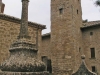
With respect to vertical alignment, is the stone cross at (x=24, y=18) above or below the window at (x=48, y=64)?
above

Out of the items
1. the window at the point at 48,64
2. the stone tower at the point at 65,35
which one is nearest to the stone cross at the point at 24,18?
the stone tower at the point at 65,35

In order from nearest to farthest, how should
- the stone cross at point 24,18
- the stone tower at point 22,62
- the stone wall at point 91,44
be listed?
the stone tower at point 22,62 < the stone cross at point 24,18 < the stone wall at point 91,44

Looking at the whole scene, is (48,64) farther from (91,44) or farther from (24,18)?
(24,18)

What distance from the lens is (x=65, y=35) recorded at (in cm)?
1609

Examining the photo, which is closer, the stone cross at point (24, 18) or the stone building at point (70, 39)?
the stone cross at point (24, 18)

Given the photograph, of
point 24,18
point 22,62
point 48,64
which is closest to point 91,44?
point 48,64

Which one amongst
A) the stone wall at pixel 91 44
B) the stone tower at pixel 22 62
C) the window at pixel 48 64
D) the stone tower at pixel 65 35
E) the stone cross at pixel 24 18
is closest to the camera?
the stone tower at pixel 22 62

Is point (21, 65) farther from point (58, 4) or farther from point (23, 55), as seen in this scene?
point (58, 4)

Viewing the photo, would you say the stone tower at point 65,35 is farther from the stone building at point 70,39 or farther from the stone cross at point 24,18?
the stone cross at point 24,18

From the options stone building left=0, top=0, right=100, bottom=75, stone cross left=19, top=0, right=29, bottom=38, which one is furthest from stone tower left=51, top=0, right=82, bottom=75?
stone cross left=19, top=0, right=29, bottom=38

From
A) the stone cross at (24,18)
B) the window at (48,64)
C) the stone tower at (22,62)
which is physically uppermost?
the stone cross at (24,18)

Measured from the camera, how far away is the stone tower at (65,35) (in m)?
15.5

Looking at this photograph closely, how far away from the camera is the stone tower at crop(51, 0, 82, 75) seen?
15539mm

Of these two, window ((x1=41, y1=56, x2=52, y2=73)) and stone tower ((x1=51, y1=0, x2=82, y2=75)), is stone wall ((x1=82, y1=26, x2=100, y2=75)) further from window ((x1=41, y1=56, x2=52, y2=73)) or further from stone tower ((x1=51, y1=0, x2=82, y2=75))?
window ((x1=41, y1=56, x2=52, y2=73))
